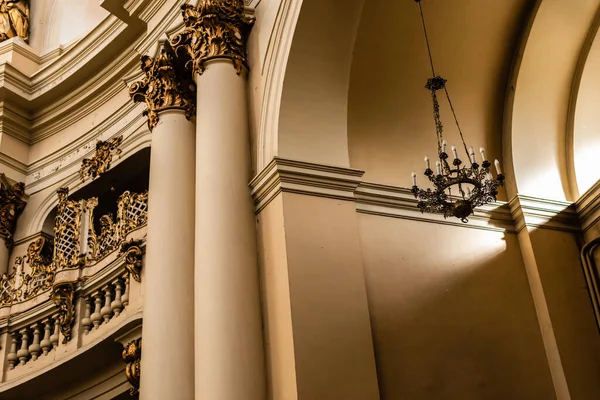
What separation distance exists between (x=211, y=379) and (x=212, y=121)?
81.4 inches

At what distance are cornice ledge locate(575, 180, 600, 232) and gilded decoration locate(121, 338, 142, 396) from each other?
399cm

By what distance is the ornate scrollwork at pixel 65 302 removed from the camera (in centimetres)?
777

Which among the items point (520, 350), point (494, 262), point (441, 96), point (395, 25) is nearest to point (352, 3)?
point (395, 25)

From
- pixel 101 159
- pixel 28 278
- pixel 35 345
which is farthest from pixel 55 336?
pixel 101 159

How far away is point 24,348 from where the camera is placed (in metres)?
8.16

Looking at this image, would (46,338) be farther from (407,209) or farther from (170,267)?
(407,209)

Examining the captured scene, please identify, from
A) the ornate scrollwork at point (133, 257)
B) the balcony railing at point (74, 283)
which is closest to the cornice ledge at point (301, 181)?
the ornate scrollwork at point (133, 257)

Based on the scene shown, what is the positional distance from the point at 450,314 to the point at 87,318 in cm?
370

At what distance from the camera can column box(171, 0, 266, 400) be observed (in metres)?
5.12

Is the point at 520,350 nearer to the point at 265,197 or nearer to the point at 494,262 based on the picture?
the point at 494,262

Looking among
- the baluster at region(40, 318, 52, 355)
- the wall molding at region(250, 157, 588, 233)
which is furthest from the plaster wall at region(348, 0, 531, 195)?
the baluster at region(40, 318, 52, 355)

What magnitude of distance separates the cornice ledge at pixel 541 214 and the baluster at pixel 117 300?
3704mm

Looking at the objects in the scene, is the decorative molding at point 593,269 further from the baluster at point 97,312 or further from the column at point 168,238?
the baluster at point 97,312

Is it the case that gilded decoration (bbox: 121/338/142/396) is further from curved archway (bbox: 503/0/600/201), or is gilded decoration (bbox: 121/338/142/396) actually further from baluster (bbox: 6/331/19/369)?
curved archway (bbox: 503/0/600/201)
